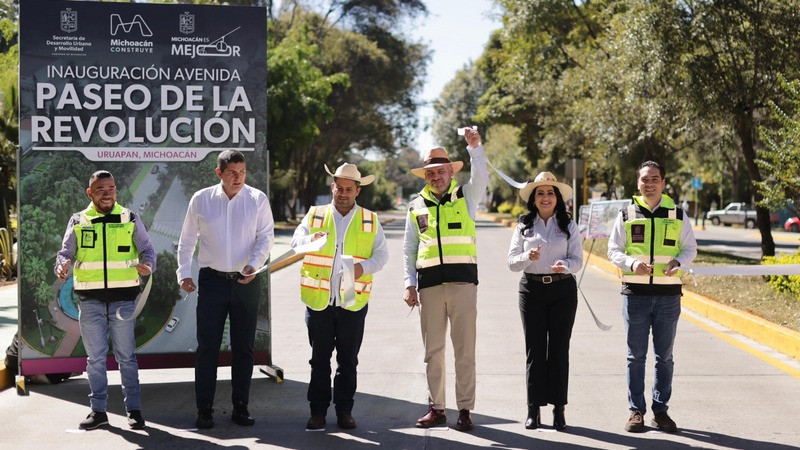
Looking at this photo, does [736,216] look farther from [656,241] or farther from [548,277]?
[548,277]

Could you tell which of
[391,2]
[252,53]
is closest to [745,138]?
[252,53]

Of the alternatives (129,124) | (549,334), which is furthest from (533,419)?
(129,124)

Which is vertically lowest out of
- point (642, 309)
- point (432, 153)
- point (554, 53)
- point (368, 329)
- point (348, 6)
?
point (368, 329)

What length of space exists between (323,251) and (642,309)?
222 centimetres

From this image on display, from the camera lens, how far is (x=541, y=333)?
7.12m

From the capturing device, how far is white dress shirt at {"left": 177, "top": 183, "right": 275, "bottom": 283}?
7.22 m

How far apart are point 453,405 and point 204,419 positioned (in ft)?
6.42

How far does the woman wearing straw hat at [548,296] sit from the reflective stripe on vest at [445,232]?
37cm

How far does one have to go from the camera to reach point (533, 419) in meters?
7.14

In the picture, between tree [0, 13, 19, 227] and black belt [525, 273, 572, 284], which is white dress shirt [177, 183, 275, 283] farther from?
tree [0, 13, 19, 227]

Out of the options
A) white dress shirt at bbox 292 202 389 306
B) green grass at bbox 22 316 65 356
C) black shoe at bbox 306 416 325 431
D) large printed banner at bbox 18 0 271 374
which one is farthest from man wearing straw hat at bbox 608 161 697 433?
green grass at bbox 22 316 65 356

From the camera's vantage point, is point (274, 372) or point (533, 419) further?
point (274, 372)

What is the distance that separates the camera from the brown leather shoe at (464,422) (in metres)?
7.06

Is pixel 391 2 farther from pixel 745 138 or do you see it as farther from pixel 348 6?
pixel 745 138
